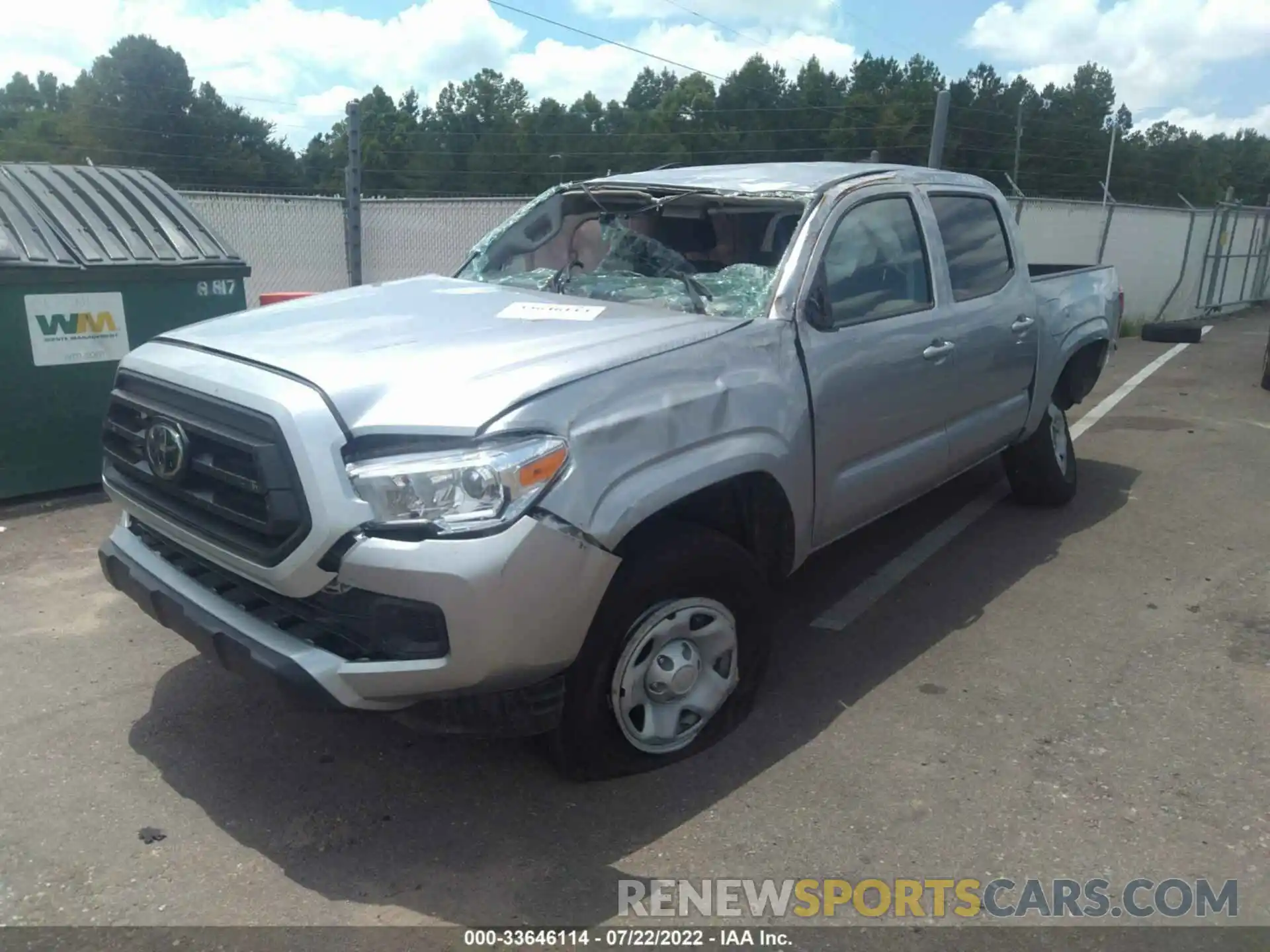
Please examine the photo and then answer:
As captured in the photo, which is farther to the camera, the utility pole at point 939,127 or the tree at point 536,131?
the tree at point 536,131

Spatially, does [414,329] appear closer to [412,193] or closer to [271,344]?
[271,344]

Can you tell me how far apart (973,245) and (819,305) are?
1.63m

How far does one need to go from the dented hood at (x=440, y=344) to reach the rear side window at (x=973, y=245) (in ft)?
5.50

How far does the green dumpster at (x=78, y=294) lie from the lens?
220 inches

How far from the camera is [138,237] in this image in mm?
6129

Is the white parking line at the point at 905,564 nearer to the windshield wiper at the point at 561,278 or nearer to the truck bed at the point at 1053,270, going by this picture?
the truck bed at the point at 1053,270

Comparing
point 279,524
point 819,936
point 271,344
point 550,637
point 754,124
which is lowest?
point 819,936

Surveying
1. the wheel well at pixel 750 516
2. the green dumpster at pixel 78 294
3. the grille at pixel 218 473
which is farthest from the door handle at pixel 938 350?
the green dumpster at pixel 78 294

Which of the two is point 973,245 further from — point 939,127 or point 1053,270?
point 939,127

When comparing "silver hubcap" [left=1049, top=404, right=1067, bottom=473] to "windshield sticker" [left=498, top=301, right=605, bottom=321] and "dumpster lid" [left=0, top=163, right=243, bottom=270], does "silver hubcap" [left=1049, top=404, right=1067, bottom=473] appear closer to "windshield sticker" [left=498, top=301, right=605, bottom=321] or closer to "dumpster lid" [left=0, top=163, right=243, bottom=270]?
"windshield sticker" [left=498, top=301, right=605, bottom=321]

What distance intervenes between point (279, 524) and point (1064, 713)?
2786mm

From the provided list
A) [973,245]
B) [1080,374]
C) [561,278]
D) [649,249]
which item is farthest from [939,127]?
[561,278]

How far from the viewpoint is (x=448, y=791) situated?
321 cm

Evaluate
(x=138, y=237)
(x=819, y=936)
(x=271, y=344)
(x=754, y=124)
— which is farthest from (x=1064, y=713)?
(x=754, y=124)
